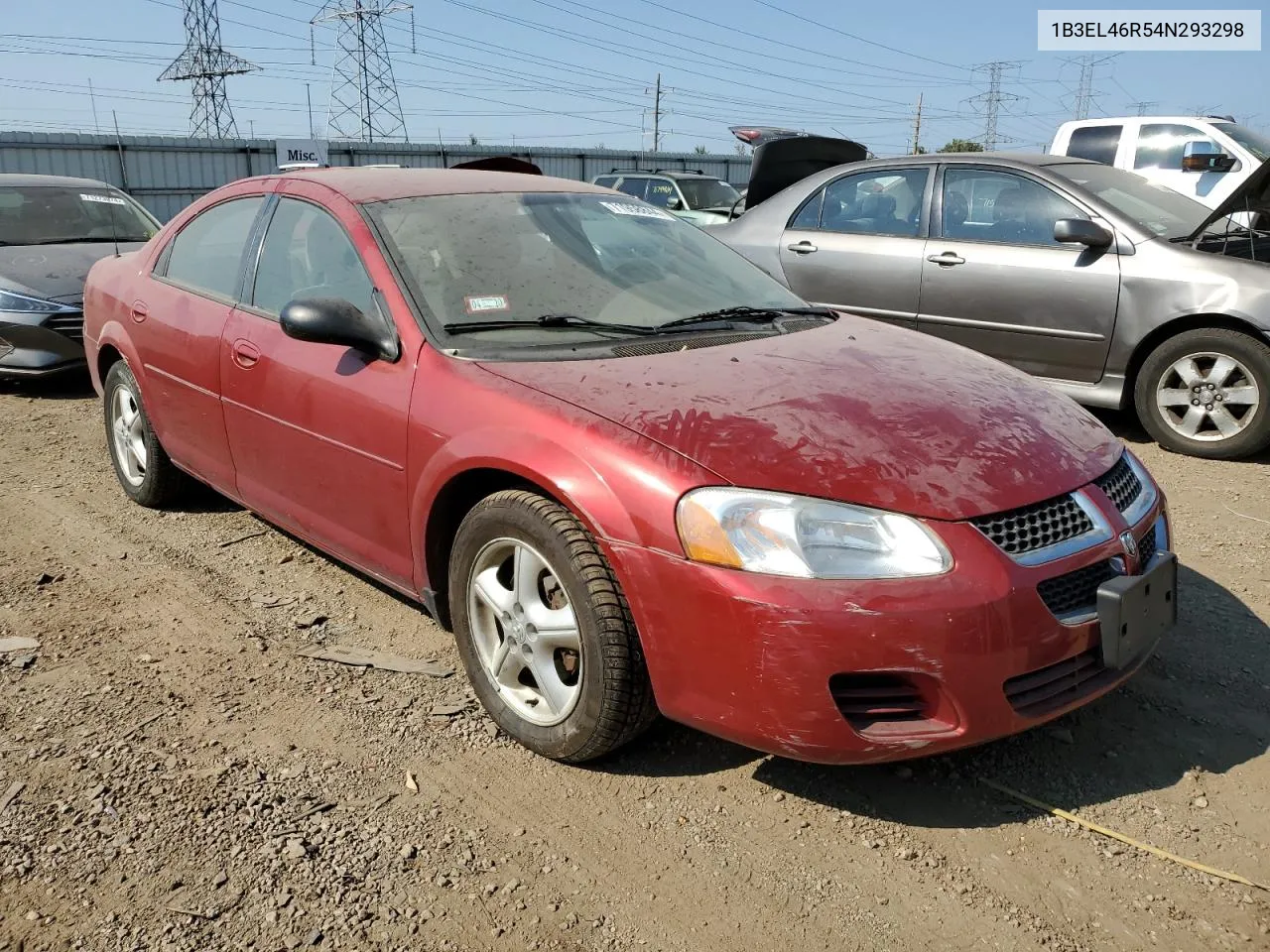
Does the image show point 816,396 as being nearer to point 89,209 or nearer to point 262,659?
point 262,659

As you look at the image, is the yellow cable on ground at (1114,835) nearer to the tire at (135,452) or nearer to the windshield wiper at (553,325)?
the windshield wiper at (553,325)

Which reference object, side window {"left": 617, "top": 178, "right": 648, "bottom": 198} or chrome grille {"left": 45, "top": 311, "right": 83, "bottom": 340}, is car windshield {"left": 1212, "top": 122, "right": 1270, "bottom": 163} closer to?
side window {"left": 617, "top": 178, "right": 648, "bottom": 198}

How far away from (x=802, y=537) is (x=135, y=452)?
3.62m

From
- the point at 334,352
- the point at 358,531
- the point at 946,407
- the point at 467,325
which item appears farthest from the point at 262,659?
the point at 946,407

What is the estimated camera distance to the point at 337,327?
302cm

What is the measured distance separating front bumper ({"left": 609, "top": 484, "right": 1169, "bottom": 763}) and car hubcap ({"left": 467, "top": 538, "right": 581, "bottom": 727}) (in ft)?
1.00

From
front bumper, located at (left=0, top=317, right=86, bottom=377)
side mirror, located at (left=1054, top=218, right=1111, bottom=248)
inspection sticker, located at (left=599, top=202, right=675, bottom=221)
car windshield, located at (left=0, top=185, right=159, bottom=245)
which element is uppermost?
inspection sticker, located at (left=599, top=202, right=675, bottom=221)

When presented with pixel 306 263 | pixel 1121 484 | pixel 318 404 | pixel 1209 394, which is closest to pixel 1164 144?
pixel 1209 394

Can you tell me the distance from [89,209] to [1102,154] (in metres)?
10.2

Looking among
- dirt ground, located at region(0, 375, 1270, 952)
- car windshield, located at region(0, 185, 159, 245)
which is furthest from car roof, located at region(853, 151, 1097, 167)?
car windshield, located at region(0, 185, 159, 245)

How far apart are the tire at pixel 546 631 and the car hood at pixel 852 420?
13.3 inches

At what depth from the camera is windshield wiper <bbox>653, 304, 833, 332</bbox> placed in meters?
3.29

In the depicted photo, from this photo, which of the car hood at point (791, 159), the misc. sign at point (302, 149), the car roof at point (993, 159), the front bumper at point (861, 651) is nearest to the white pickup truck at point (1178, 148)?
the car hood at point (791, 159)

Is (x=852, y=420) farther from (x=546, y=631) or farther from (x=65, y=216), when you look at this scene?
(x=65, y=216)
